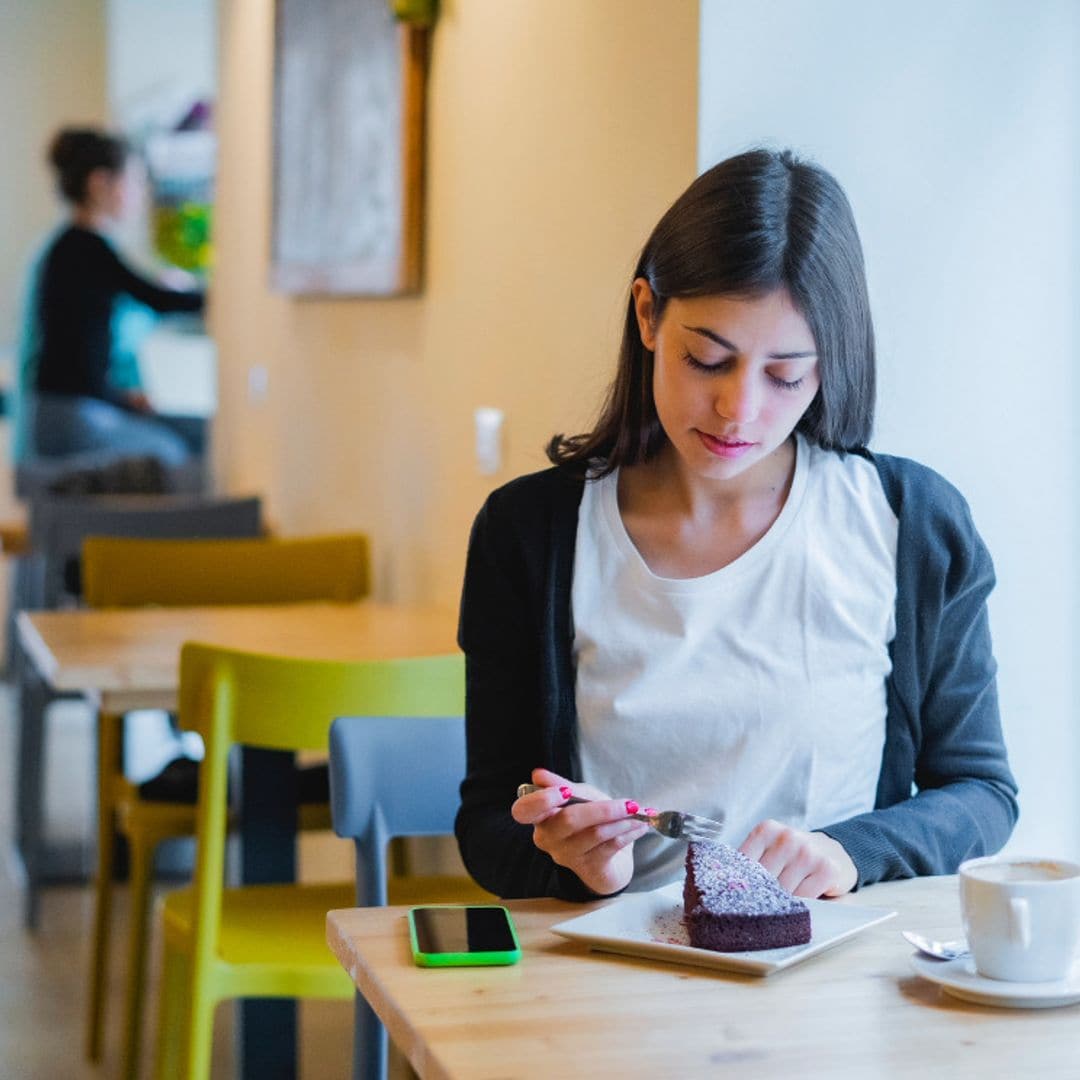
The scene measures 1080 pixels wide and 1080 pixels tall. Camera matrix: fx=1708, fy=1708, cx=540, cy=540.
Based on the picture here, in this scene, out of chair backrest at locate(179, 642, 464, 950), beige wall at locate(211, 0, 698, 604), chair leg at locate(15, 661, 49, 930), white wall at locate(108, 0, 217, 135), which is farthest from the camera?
white wall at locate(108, 0, 217, 135)

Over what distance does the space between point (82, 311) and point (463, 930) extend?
408cm

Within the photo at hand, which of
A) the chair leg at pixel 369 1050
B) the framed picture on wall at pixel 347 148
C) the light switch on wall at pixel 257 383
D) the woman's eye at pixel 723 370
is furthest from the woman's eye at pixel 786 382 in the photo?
the light switch on wall at pixel 257 383

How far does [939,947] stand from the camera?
3.41 feet

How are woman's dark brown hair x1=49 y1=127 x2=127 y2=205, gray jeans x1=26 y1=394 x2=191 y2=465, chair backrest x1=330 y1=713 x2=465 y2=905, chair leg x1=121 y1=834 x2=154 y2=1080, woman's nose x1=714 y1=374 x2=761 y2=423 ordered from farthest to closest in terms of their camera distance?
gray jeans x1=26 y1=394 x2=191 y2=465, woman's dark brown hair x1=49 y1=127 x2=127 y2=205, chair leg x1=121 y1=834 x2=154 y2=1080, chair backrest x1=330 y1=713 x2=465 y2=905, woman's nose x1=714 y1=374 x2=761 y2=423

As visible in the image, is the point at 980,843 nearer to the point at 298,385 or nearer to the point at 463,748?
the point at 463,748

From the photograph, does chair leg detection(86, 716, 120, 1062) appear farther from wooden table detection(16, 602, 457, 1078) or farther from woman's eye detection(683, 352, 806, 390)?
woman's eye detection(683, 352, 806, 390)

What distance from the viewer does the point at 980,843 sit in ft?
4.44

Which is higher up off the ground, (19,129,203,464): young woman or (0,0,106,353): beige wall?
(0,0,106,353): beige wall

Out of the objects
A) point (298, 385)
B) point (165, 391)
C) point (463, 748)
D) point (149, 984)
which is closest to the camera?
point (463, 748)

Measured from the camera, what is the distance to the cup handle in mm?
972

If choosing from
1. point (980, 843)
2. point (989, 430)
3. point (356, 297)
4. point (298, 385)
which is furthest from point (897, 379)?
point (298, 385)

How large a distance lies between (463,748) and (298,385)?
2486 millimetres

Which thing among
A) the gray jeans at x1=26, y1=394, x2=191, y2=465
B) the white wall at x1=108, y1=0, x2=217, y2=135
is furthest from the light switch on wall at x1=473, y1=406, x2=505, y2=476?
the white wall at x1=108, y1=0, x2=217, y2=135

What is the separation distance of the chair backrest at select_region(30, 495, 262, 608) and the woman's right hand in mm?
2634
